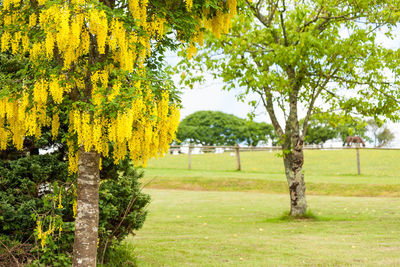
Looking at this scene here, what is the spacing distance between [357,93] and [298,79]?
2105 mm

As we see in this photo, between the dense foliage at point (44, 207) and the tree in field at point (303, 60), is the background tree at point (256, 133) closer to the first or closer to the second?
the tree in field at point (303, 60)

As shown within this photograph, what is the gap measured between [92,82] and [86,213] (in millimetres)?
1535

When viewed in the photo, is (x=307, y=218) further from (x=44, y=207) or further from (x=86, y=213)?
(x=86, y=213)

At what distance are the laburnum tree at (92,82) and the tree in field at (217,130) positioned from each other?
76057 mm

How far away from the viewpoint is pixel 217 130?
279 ft

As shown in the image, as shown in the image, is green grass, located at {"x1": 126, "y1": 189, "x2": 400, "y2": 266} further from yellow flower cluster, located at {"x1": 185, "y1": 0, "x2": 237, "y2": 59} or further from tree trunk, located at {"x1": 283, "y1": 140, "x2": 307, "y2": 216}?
yellow flower cluster, located at {"x1": 185, "y1": 0, "x2": 237, "y2": 59}

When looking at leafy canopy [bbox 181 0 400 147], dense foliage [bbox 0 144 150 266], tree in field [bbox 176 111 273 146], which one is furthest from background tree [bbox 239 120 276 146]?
dense foliage [bbox 0 144 150 266]

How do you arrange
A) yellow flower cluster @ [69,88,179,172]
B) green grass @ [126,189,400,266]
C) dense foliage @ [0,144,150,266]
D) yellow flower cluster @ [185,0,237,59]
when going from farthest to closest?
1. green grass @ [126,189,400,266]
2. dense foliage @ [0,144,150,266]
3. yellow flower cluster @ [185,0,237,59]
4. yellow flower cluster @ [69,88,179,172]

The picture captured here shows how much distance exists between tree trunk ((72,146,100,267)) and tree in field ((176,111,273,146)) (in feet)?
250

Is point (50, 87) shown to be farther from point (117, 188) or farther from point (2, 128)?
point (117, 188)

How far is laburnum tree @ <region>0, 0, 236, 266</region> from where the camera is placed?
423 cm

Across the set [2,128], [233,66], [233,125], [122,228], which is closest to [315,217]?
[233,66]

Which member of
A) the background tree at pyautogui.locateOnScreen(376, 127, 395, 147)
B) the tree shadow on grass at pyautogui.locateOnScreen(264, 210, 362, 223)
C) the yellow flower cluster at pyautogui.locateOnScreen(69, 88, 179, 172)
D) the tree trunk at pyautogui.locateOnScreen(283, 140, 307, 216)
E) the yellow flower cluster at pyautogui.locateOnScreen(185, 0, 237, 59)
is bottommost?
the tree shadow on grass at pyautogui.locateOnScreen(264, 210, 362, 223)

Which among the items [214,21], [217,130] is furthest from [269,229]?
[217,130]
